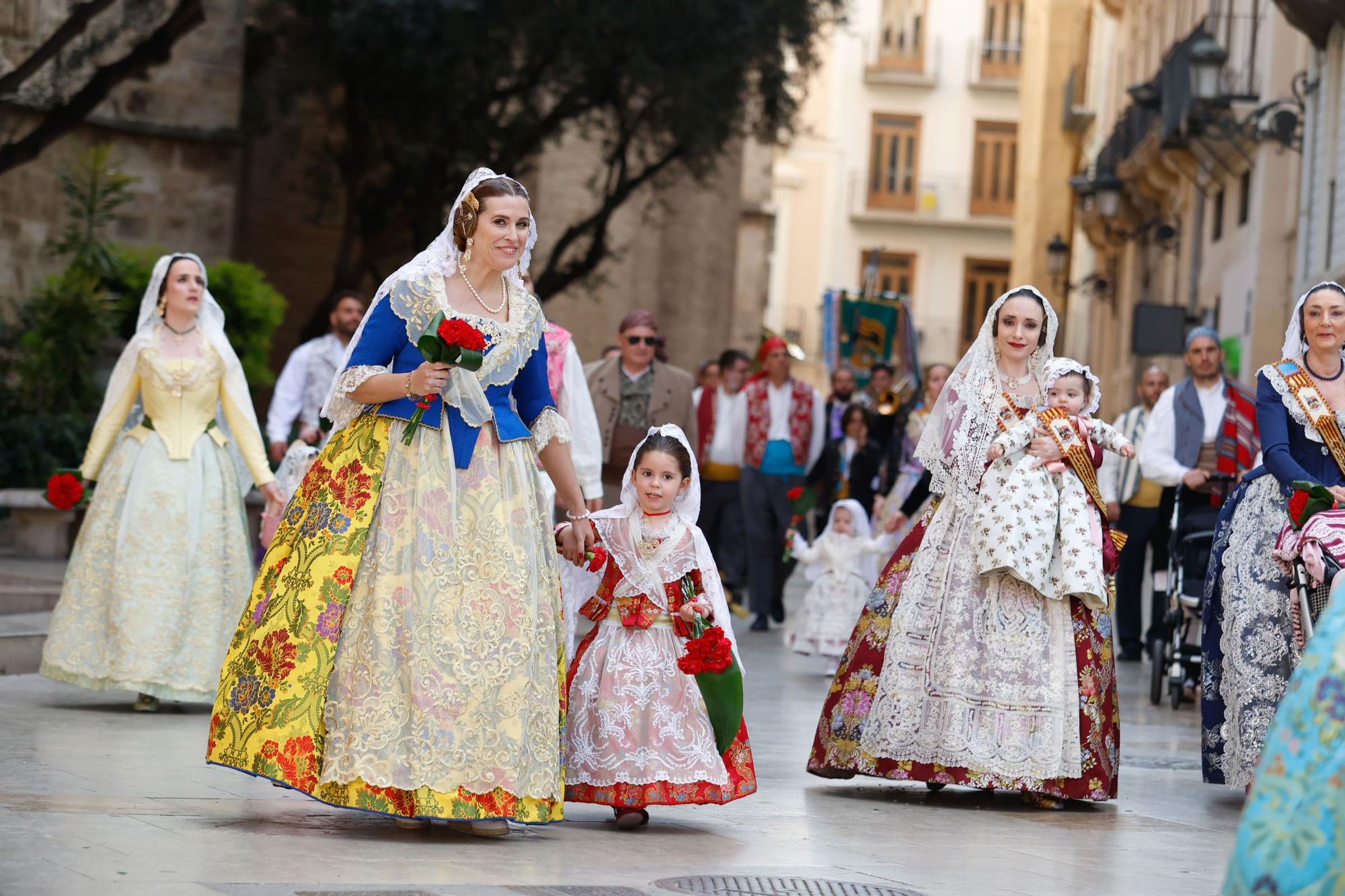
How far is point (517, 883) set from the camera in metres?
5.54

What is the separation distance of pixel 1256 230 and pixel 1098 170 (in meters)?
8.16

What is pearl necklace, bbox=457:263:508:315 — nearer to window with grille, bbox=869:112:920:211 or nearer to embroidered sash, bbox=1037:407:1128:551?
embroidered sash, bbox=1037:407:1128:551

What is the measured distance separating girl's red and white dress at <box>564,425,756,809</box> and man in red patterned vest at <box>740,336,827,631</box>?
849 centimetres

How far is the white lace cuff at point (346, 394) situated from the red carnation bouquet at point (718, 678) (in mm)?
1282

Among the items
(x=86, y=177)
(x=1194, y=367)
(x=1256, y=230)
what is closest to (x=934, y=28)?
(x=1256, y=230)

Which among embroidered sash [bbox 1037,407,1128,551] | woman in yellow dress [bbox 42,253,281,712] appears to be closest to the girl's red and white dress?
embroidered sash [bbox 1037,407,1128,551]

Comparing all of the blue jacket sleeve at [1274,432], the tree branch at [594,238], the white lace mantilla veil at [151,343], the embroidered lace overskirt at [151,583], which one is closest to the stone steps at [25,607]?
the embroidered lace overskirt at [151,583]

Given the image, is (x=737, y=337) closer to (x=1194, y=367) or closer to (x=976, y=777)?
(x=1194, y=367)

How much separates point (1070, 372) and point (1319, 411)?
0.95 meters

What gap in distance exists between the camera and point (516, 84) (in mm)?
23156

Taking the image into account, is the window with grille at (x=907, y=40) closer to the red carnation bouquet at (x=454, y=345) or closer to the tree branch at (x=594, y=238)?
the tree branch at (x=594, y=238)

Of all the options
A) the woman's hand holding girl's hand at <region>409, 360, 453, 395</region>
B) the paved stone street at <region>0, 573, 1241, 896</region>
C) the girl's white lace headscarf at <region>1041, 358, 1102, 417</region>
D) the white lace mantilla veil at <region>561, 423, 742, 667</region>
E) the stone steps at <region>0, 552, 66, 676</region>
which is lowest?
the paved stone street at <region>0, 573, 1241, 896</region>

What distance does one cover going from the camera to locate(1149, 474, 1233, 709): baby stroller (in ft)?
37.7

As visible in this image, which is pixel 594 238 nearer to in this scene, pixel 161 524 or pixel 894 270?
pixel 161 524
